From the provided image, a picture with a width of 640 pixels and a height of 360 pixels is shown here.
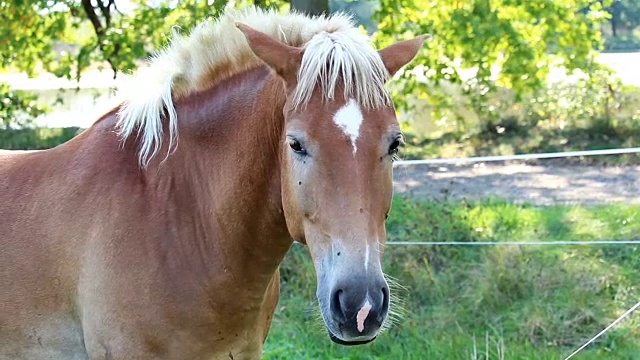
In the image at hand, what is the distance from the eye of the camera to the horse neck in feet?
9.71

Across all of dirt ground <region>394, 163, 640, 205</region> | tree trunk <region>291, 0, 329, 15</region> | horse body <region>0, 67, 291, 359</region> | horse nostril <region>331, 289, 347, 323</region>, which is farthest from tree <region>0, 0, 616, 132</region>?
horse nostril <region>331, 289, 347, 323</region>

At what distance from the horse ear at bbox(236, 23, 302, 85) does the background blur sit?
1053 mm

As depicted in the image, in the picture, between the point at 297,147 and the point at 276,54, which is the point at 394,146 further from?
the point at 276,54

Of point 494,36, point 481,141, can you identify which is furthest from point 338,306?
point 481,141

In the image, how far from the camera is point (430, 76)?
852cm

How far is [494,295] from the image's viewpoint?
5.82m

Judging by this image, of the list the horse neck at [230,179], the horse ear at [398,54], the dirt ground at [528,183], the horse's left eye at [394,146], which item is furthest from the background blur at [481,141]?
the horse's left eye at [394,146]

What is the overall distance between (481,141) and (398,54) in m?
9.93

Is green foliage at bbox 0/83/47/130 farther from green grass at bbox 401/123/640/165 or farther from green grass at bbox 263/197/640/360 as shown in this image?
green grass at bbox 263/197/640/360

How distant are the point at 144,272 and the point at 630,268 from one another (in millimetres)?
4471

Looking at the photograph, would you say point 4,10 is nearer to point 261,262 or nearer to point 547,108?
point 261,262

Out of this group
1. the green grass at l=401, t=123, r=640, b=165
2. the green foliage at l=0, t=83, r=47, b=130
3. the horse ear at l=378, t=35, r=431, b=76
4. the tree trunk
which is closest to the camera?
the horse ear at l=378, t=35, r=431, b=76

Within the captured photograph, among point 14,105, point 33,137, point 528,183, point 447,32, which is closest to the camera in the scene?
point 447,32

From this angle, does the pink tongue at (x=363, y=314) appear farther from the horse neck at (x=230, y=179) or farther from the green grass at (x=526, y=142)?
the green grass at (x=526, y=142)
